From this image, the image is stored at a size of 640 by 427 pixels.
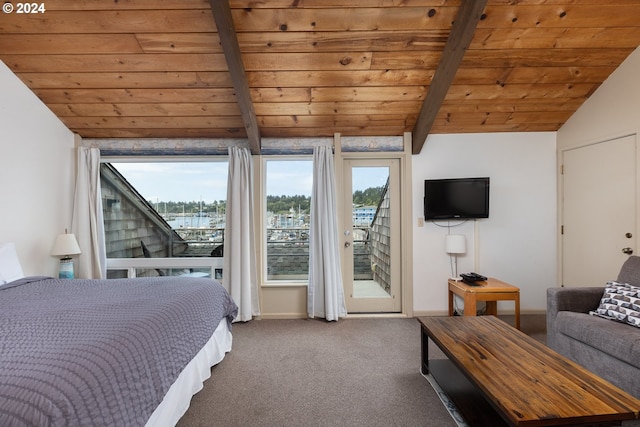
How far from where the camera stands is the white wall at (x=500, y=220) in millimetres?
3594

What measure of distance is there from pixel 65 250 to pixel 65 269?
19 centimetres

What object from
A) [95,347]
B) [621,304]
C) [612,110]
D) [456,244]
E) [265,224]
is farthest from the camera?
[265,224]

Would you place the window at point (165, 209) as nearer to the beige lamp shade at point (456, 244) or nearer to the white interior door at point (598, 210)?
the beige lamp shade at point (456, 244)

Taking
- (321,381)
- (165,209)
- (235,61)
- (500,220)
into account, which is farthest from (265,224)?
(500,220)

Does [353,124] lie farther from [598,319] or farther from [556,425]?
[556,425]

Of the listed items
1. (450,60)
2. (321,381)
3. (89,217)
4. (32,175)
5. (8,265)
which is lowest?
(321,381)

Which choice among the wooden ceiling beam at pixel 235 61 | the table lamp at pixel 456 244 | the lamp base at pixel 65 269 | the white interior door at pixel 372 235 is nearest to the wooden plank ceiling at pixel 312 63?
the wooden ceiling beam at pixel 235 61

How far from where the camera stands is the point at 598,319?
217cm

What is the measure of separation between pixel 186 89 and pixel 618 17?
3771mm

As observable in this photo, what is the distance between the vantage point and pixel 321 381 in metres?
2.23

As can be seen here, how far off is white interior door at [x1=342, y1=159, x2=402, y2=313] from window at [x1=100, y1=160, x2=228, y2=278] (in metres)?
1.58

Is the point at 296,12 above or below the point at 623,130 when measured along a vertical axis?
above

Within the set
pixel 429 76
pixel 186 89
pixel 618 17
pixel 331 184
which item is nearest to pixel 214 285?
pixel 331 184

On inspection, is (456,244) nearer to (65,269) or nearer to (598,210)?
(598,210)
